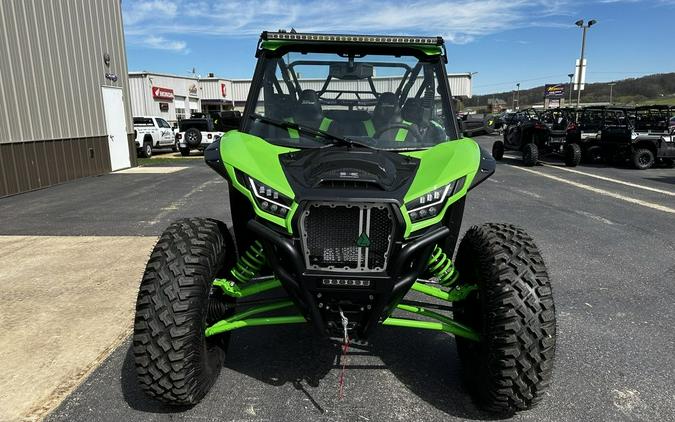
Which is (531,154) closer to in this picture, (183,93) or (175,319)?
(175,319)

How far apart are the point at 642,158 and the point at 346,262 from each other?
1652 cm

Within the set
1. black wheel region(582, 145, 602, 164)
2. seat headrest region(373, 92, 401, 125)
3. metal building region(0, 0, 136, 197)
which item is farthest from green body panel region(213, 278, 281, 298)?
black wheel region(582, 145, 602, 164)

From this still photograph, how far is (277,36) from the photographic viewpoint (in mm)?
3424

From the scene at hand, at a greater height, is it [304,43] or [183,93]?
[183,93]

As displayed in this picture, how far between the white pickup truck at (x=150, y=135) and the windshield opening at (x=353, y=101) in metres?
19.2

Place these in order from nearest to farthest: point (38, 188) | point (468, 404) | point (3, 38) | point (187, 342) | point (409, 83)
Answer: point (187, 342) → point (468, 404) → point (409, 83) → point (3, 38) → point (38, 188)

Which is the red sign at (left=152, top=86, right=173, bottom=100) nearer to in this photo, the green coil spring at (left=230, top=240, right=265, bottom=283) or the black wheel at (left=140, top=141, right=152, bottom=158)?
the black wheel at (left=140, top=141, right=152, bottom=158)

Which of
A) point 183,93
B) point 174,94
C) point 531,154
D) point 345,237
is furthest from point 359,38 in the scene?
point 183,93

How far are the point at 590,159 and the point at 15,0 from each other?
17.9 m

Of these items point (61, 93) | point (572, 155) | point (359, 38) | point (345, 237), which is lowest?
point (572, 155)

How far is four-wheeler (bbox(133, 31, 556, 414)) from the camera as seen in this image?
2488mm

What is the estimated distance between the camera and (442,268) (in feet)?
9.61

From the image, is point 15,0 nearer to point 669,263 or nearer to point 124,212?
point 124,212

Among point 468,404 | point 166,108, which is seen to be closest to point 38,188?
point 468,404
